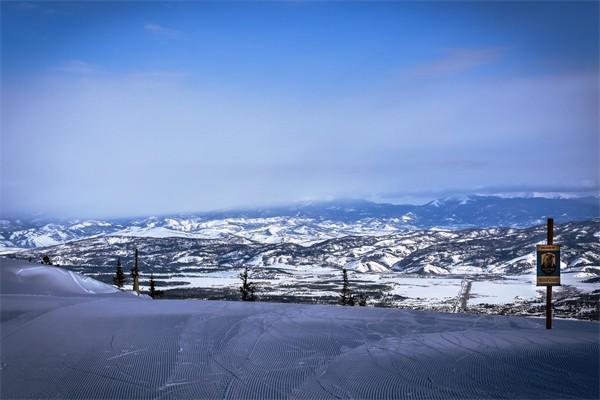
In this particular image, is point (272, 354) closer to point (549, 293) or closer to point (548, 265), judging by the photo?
point (548, 265)

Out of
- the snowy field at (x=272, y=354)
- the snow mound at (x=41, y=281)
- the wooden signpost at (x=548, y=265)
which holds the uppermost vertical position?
the wooden signpost at (x=548, y=265)

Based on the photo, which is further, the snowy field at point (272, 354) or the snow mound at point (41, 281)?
the snow mound at point (41, 281)

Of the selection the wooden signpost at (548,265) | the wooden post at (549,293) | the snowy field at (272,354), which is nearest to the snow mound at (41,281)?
the snowy field at (272,354)

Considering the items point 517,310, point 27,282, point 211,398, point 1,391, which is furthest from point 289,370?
point 517,310

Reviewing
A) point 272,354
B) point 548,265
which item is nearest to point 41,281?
point 272,354

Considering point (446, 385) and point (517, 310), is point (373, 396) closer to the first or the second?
point (446, 385)

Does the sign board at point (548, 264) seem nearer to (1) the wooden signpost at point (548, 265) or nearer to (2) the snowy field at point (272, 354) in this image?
(1) the wooden signpost at point (548, 265)
